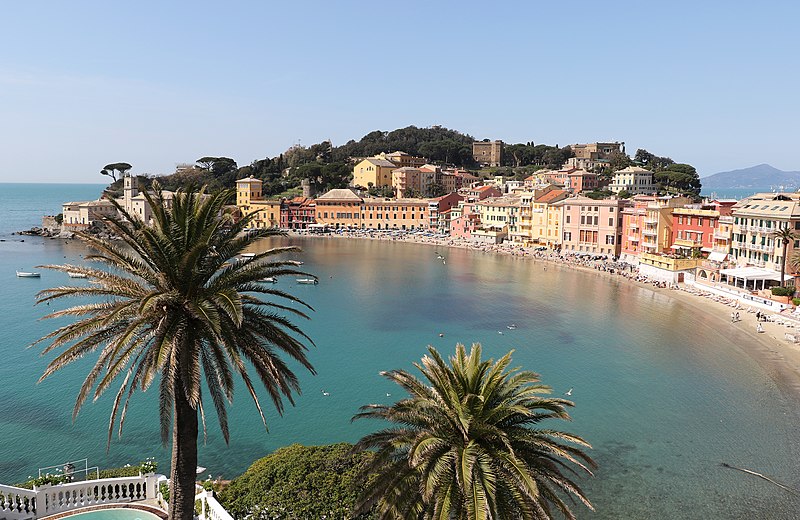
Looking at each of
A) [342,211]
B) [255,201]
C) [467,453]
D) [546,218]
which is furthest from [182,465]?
[255,201]

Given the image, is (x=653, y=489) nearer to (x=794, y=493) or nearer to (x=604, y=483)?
(x=604, y=483)

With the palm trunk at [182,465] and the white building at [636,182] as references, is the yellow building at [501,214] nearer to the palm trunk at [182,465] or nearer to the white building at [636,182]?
the white building at [636,182]

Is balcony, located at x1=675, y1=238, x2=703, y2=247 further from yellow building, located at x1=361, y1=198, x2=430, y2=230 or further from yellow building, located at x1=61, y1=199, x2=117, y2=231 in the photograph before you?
yellow building, located at x1=61, y1=199, x2=117, y2=231

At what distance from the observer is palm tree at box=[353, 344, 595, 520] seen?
26.6 ft

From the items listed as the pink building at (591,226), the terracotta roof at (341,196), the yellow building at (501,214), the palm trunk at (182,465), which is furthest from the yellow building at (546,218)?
the palm trunk at (182,465)

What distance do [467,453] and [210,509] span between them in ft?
18.6

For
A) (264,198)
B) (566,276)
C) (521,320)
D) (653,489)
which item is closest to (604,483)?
(653,489)

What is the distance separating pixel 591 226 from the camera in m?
70.8

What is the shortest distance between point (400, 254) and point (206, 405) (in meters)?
53.6

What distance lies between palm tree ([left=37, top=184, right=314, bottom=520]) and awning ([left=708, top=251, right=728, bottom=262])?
1949 inches

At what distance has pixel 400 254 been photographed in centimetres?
7688

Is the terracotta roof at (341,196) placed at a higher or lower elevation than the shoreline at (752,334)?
higher

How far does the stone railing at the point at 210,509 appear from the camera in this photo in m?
10.5

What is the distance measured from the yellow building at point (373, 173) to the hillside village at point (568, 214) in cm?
22
